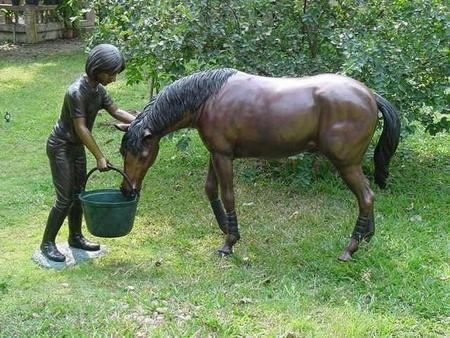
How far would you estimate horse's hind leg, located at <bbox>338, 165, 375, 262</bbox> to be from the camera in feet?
15.3

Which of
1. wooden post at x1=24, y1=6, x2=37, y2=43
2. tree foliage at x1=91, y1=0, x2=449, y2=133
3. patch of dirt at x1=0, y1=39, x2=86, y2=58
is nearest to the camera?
tree foliage at x1=91, y1=0, x2=449, y2=133

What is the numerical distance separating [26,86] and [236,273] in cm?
839

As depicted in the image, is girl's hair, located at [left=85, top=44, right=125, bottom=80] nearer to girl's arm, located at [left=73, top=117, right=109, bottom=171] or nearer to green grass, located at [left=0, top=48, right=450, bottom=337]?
girl's arm, located at [left=73, top=117, right=109, bottom=171]

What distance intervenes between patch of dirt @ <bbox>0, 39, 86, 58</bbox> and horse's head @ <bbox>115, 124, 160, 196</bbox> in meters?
10.6

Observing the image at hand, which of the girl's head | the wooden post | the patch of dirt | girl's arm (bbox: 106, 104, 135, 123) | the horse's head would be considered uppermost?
the girl's head

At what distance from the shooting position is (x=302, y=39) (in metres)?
6.72

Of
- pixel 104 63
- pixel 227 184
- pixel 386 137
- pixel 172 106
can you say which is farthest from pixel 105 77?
pixel 386 137

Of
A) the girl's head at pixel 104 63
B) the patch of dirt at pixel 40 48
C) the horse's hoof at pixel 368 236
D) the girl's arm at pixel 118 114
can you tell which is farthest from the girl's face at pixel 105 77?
the patch of dirt at pixel 40 48

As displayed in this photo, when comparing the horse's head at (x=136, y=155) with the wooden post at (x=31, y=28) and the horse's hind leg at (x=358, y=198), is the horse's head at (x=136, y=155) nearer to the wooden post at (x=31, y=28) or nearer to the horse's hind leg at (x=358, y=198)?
the horse's hind leg at (x=358, y=198)

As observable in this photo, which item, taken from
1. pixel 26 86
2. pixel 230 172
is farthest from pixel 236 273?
pixel 26 86

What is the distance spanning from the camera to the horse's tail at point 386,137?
15.8 ft

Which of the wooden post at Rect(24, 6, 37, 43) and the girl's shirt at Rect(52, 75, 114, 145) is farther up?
the girl's shirt at Rect(52, 75, 114, 145)

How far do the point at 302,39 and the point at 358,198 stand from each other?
2.62 metres

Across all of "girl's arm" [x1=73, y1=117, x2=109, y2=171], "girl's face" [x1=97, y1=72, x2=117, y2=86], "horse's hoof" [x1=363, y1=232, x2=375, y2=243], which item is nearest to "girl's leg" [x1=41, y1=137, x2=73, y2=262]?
"girl's arm" [x1=73, y1=117, x2=109, y2=171]
